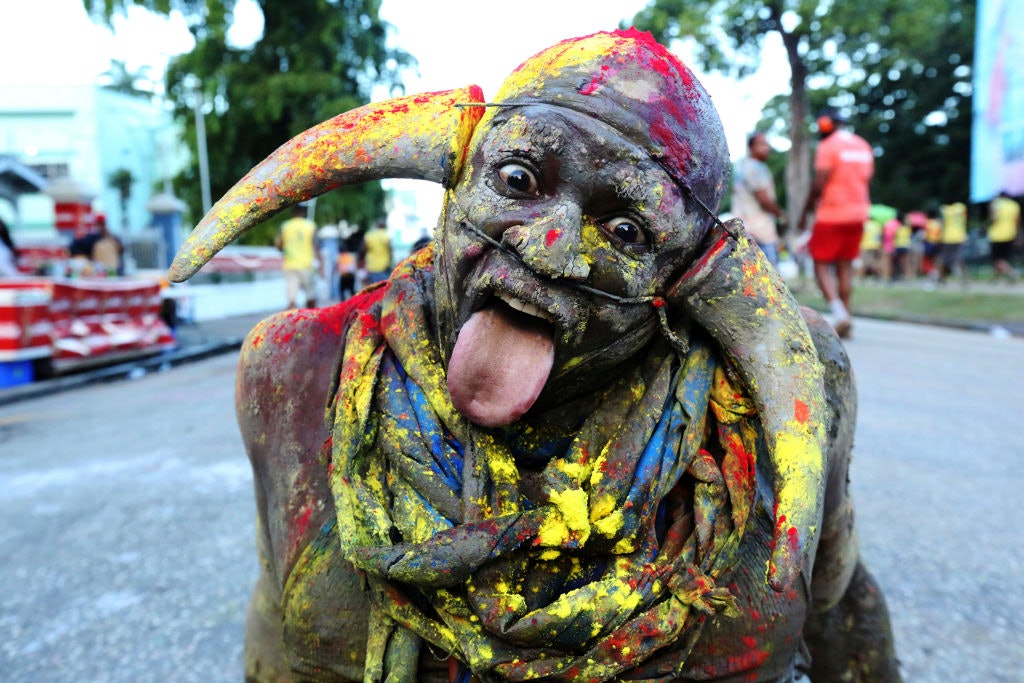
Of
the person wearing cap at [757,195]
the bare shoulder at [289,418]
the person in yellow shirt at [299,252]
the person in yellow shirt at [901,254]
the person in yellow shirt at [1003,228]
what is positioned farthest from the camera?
the person in yellow shirt at [901,254]

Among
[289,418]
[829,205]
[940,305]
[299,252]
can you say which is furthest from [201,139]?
[289,418]

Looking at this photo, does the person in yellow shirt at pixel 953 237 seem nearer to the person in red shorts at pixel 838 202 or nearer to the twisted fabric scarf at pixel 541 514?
the person in red shorts at pixel 838 202

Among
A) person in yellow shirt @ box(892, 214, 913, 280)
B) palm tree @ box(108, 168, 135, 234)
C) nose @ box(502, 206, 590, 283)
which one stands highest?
palm tree @ box(108, 168, 135, 234)

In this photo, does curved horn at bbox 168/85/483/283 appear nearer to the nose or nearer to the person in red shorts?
the nose

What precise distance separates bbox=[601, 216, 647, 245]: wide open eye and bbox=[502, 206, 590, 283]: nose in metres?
→ 0.06

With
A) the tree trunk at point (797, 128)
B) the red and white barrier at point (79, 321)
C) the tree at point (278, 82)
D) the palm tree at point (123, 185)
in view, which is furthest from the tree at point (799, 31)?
the palm tree at point (123, 185)

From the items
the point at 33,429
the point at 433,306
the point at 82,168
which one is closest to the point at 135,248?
the point at 33,429

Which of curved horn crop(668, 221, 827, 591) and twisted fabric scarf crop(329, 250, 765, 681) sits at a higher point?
curved horn crop(668, 221, 827, 591)

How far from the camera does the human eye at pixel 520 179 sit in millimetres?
1165

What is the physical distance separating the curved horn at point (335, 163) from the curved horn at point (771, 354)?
44cm

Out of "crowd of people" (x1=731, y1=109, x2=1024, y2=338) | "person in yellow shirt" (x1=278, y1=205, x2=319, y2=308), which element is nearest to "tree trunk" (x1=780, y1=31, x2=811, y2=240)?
"person in yellow shirt" (x1=278, y1=205, x2=319, y2=308)

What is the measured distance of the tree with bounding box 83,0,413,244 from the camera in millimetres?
21781

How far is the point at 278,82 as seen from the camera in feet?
71.1

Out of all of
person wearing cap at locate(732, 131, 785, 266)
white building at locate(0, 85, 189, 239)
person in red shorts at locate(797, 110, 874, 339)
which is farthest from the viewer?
white building at locate(0, 85, 189, 239)
